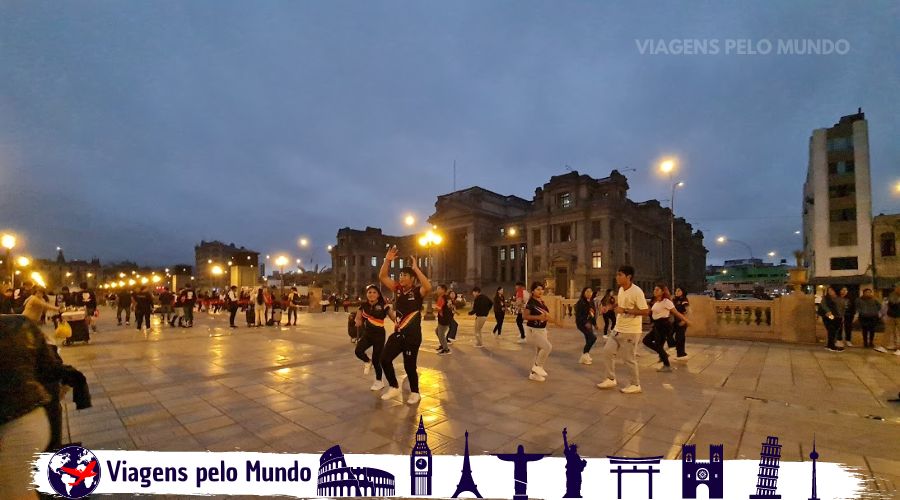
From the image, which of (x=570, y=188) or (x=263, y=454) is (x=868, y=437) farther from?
(x=570, y=188)

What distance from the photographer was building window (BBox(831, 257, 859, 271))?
3731cm

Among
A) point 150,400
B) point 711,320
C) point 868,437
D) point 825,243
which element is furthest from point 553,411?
point 825,243

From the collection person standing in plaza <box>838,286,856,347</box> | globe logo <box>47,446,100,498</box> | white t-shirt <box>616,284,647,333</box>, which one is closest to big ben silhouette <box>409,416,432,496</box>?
globe logo <box>47,446,100,498</box>

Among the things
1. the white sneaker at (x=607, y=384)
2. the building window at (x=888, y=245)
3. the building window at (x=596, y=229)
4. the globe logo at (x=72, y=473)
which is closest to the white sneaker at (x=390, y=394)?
the globe logo at (x=72, y=473)

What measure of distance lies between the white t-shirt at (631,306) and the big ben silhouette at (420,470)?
13.2ft

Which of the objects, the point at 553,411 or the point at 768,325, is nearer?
the point at 553,411

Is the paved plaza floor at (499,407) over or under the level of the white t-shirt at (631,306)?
under

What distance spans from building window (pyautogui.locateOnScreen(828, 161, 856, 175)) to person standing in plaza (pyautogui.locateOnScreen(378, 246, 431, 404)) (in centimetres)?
5471

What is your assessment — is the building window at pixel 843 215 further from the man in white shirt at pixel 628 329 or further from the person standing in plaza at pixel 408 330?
the person standing in plaza at pixel 408 330

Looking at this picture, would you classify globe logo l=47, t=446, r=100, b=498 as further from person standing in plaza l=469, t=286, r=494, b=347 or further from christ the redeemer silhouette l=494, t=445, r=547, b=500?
person standing in plaza l=469, t=286, r=494, b=347

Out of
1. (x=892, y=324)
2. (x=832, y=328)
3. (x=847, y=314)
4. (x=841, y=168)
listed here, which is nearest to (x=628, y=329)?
(x=832, y=328)

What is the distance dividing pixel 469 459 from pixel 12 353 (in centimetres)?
360

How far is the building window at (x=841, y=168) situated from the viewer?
3900 centimetres

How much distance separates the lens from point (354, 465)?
3.63 meters
